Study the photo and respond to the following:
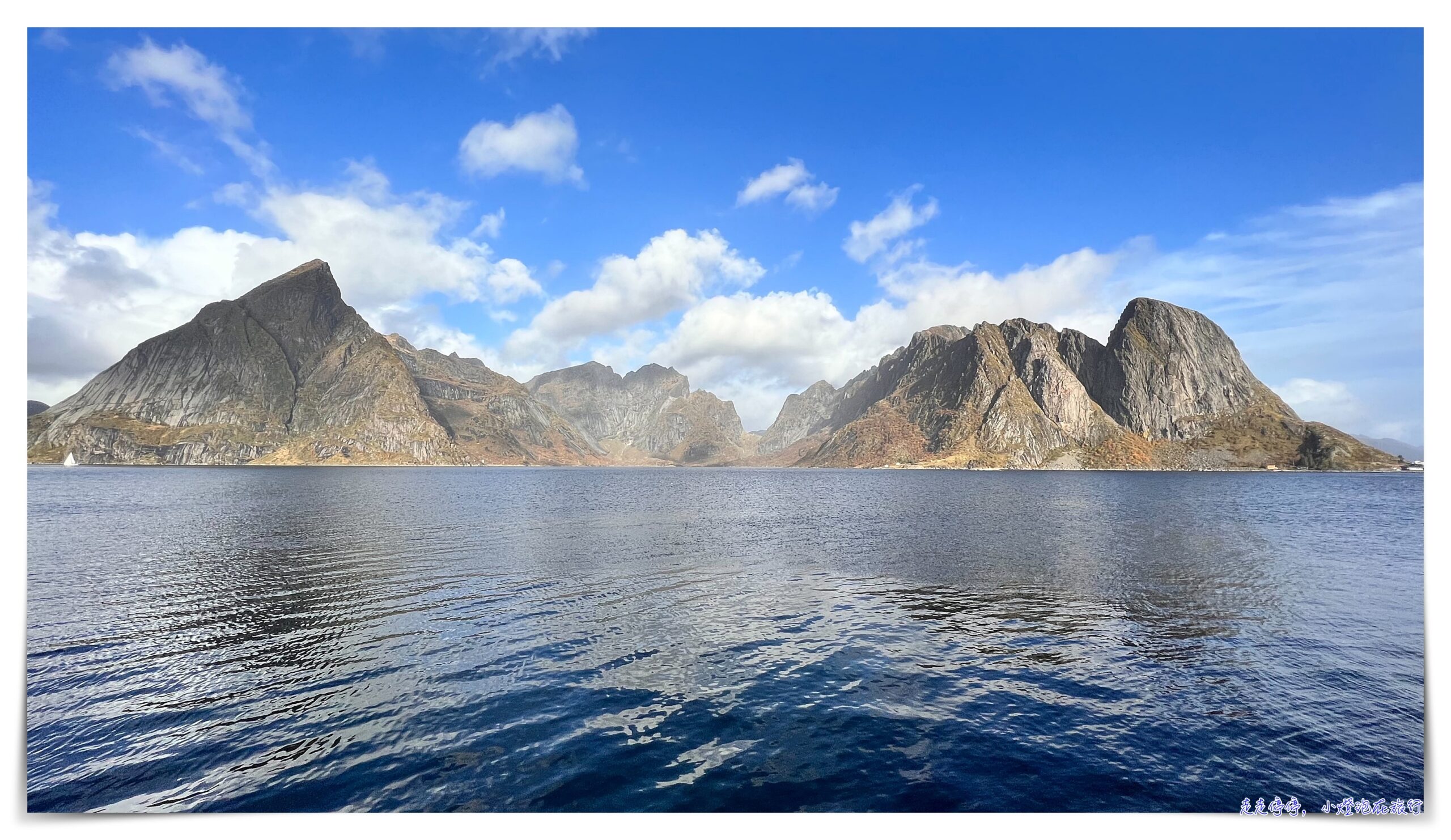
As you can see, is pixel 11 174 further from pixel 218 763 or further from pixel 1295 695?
pixel 1295 695

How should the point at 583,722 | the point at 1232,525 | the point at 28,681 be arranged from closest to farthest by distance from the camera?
the point at 583,722, the point at 28,681, the point at 1232,525

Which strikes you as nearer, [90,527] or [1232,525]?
[90,527]
